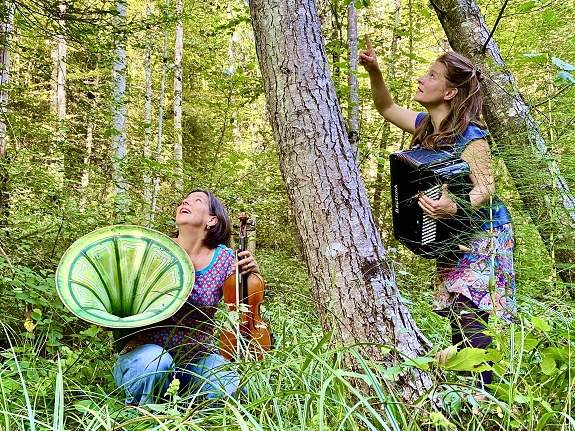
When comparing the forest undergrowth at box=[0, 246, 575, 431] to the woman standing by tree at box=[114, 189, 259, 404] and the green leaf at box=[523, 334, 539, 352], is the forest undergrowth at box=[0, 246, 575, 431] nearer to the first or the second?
the green leaf at box=[523, 334, 539, 352]

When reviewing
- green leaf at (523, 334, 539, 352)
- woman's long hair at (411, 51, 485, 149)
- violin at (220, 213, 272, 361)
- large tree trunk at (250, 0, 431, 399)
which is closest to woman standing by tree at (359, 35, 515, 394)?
woman's long hair at (411, 51, 485, 149)

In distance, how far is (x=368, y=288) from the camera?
62.6 inches

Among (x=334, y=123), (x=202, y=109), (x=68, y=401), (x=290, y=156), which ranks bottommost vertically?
(x=68, y=401)

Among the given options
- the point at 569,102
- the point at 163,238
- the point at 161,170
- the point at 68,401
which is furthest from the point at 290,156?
the point at 161,170

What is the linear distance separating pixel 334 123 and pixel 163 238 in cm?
93

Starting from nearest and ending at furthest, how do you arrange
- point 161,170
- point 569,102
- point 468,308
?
point 468,308
point 569,102
point 161,170

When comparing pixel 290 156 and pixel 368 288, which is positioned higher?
pixel 290 156

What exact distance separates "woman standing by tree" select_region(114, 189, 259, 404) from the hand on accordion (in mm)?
874

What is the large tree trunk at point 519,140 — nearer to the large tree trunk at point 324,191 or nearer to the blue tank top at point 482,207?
the blue tank top at point 482,207

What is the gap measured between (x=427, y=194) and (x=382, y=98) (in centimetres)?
100

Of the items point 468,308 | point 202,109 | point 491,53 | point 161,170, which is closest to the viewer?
point 468,308

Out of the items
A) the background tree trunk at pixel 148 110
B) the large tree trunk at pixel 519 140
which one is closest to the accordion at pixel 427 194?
the large tree trunk at pixel 519 140

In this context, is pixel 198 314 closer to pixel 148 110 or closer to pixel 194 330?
pixel 194 330

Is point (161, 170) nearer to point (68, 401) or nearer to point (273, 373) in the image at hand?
point (68, 401)
